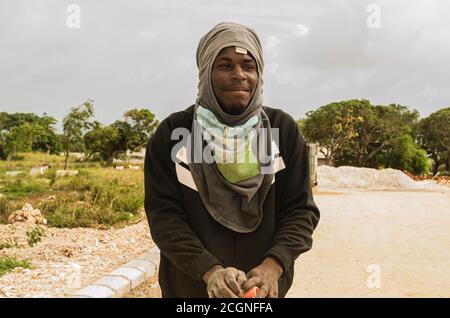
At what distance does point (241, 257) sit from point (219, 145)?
38cm

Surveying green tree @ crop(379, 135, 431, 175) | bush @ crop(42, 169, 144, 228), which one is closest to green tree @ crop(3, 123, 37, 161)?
bush @ crop(42, 169, 144, 228)

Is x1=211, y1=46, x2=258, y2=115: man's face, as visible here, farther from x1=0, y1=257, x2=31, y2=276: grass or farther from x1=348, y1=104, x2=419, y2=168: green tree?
x1=348, y1=104, x2=419, y2=168: green tree

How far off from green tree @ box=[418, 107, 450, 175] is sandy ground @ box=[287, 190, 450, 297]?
19.1 m

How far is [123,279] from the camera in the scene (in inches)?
167

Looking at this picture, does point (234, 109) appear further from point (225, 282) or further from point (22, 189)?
point (22, 189)

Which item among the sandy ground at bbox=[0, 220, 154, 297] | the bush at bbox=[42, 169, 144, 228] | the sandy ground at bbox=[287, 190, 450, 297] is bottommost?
the sandy ground at bbox=[287, 190, 450, 297]

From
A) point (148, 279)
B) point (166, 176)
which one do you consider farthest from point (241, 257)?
point (148, 279)

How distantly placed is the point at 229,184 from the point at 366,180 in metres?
18.8

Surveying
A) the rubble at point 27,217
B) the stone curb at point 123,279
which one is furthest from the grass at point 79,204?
the stone curb at point 123,279

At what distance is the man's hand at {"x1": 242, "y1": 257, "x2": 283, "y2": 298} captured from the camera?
1.60 m

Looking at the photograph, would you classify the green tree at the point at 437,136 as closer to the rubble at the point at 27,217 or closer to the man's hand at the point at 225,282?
the rubble at the point at 27,217

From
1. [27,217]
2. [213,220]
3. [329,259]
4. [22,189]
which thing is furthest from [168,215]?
[22,189]

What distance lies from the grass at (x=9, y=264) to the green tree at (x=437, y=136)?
89.1 feet
